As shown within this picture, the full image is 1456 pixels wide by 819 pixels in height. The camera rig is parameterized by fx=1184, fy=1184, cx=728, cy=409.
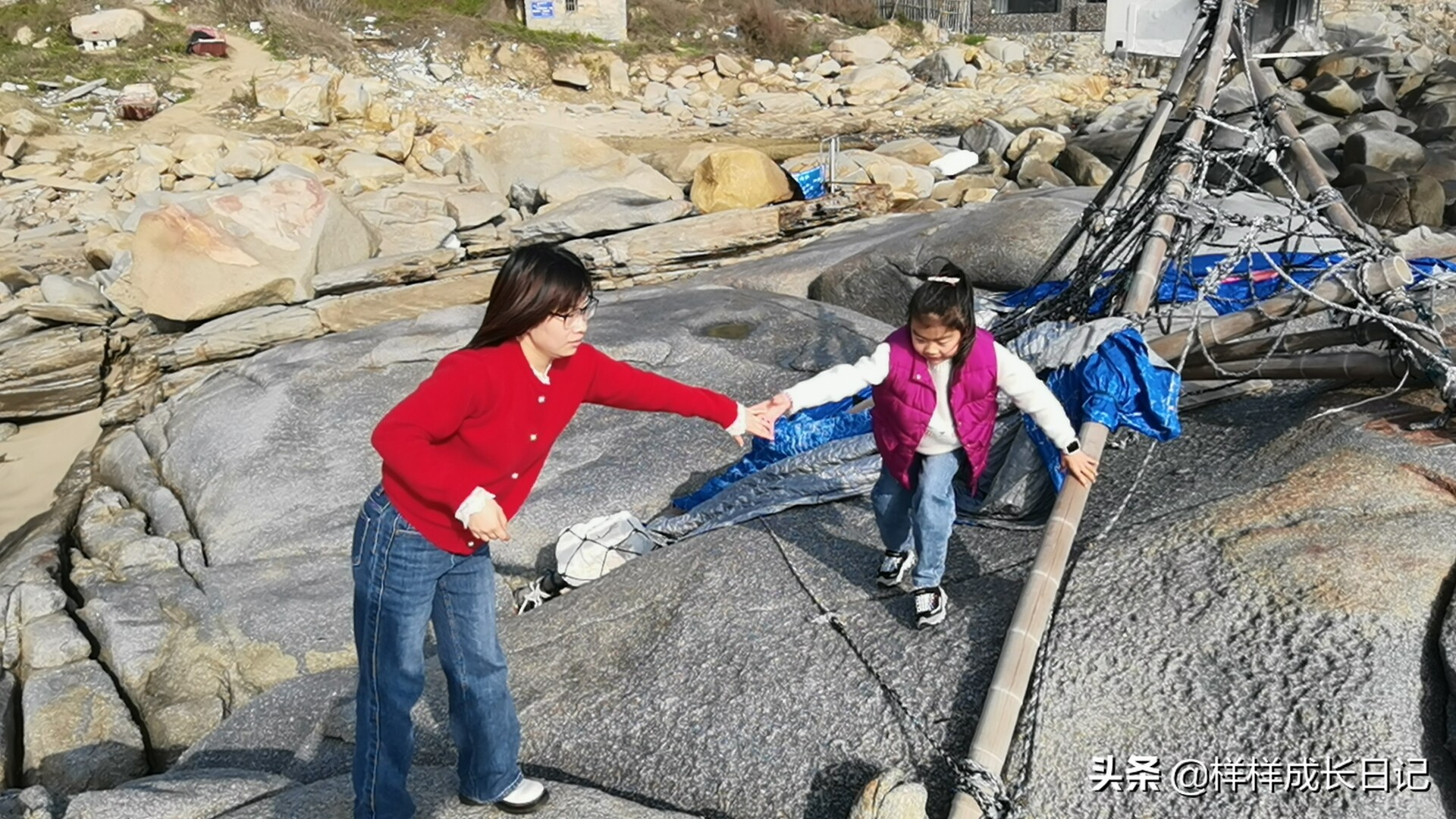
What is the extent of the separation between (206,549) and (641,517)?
2.58 meters

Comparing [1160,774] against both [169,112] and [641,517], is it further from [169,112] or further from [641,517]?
[169,112]

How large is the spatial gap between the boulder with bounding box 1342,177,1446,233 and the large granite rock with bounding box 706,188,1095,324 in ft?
16.9

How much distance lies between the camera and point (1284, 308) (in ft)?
16.1

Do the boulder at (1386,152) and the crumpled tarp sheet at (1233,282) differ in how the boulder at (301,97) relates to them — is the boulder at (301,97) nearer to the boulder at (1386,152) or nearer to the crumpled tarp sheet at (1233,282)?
the boulder at (1386,152)

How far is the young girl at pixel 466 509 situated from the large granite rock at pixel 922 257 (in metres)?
6.14

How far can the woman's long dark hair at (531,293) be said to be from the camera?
2.98 metres

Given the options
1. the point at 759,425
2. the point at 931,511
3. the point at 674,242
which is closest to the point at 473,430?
the point at 759,425

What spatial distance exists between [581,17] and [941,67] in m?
8.49

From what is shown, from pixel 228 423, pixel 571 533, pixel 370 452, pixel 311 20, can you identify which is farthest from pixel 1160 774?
pixel 311 20

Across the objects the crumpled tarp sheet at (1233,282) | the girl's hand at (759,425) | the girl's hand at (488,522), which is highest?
the girl's hand at (488,522)

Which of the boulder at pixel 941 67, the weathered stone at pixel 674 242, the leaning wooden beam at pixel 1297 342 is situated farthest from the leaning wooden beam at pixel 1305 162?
the boulder at pixel 941 67

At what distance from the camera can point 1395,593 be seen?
3504 millimetres

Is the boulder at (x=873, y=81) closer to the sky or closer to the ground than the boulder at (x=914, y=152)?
closer to the sky

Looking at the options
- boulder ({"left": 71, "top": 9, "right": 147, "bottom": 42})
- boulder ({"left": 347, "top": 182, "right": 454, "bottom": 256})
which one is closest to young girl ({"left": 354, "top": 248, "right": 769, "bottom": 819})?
boulder ({"left": 347, "top": 182, "right": 454, "bottom": 256})
